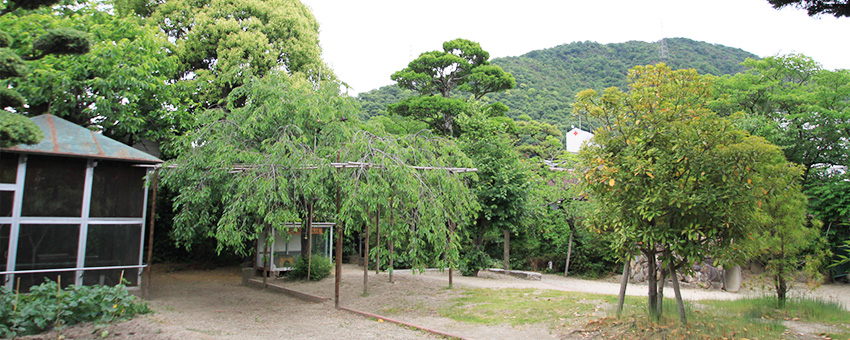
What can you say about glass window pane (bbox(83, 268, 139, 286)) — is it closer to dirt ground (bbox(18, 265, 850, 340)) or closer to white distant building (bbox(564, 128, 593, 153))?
dirt ground (bbox(18, 265, 850, 340))

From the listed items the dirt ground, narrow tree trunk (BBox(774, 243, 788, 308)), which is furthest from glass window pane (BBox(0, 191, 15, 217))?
narrow tree trunk (BBox(774, 243, 788, 308))

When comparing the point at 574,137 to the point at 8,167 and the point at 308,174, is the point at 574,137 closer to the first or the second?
the point at 308,174

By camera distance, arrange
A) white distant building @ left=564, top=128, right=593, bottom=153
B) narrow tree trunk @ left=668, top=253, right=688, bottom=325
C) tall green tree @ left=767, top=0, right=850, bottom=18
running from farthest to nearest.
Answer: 1. white distant building @ left=564, top=128, right=593, bottom=153
2. narrow tree trunk @ left=668, top=253, right=688, bottom=325
3. tall green tree @ left=767, top=0, right=850, bottom=18

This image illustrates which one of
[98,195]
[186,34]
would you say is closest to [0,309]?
[98,195]

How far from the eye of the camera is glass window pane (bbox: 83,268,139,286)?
8922mm

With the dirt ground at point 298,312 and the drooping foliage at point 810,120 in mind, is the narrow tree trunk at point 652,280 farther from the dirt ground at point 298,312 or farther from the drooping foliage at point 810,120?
the drooping foliage at point 810,120

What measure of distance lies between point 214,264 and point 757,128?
1939 cm

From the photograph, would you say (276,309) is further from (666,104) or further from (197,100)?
(197,100)

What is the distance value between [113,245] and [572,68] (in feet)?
172

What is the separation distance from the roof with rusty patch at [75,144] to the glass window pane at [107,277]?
220 centimetres

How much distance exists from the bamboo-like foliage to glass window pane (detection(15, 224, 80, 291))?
6.00ft

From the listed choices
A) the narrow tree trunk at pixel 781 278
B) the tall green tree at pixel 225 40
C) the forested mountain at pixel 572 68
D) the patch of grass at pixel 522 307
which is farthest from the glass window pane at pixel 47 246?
the forested mountain at pixel 572 68

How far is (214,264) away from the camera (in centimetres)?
1703

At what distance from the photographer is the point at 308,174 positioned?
27.9 feet
